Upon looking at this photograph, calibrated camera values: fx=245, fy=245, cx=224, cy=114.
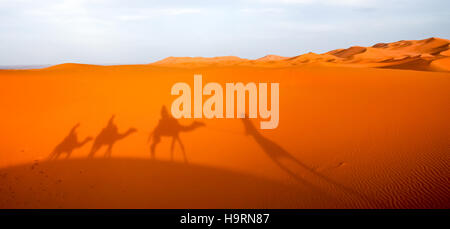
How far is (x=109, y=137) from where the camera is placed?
9258 mm

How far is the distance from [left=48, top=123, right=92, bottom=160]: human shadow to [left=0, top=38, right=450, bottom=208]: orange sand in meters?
0.21

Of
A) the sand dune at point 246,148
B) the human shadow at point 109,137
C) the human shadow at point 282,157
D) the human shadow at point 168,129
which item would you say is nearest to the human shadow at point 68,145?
the sand dune at point 246,148

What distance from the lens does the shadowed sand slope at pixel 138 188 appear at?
5.57m

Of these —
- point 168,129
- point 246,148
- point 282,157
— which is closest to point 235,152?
point 246,148

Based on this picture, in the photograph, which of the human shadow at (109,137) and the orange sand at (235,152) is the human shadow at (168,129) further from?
the human shadow at (109,137)

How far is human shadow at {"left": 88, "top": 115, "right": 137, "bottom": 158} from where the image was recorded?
8.38 m

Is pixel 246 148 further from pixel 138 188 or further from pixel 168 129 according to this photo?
pixel 138 188

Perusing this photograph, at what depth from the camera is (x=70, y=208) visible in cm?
553

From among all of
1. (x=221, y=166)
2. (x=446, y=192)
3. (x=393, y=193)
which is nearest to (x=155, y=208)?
(x=221, y=166)

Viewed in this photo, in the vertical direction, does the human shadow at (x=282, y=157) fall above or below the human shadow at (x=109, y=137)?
below

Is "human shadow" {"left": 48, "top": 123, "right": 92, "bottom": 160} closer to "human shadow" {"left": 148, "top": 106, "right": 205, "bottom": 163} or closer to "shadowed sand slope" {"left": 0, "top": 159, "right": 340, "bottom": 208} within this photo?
"shadowed sand slope" {"left": 0, "top": 159, "right": 340, "bottom": 208}

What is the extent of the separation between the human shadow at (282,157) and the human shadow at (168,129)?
7.10 feet

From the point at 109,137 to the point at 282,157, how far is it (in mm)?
6380
